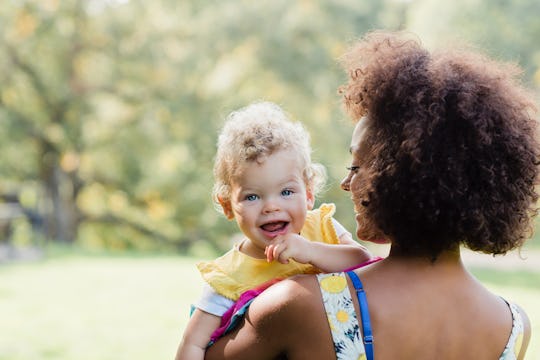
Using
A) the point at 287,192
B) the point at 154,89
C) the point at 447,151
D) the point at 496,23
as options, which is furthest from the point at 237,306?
the point at 154,89

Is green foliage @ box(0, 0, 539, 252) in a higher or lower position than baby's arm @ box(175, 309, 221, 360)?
higher

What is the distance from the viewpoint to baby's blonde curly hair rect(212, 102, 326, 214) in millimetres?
2430

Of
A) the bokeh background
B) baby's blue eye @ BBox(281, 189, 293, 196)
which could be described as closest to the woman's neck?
baby's blue eye @ BBox(281, 189, 293, 196)

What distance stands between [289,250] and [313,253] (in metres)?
0.08

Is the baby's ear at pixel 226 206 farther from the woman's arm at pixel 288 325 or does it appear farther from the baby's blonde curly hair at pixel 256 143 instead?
the woman's arm at pixel 288 325

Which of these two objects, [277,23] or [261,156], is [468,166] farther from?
[277,23]

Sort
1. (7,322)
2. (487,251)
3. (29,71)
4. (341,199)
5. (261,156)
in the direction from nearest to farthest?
(487,251)
(261,156)
(7,322)
(29,71)
(341,199)

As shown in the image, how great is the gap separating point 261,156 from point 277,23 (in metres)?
19.0

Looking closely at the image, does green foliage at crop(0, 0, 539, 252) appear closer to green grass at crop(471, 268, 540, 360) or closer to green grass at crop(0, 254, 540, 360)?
green grass at crop(471, 268, 540, 360)

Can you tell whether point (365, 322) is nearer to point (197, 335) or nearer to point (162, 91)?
point (197, 335)

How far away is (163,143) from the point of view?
20.8 m

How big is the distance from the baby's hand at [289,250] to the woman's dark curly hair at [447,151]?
0.26 m

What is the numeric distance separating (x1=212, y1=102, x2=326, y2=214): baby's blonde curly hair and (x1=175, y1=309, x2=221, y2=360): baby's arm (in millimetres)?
412

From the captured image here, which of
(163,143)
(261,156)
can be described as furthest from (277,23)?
(261,156)
